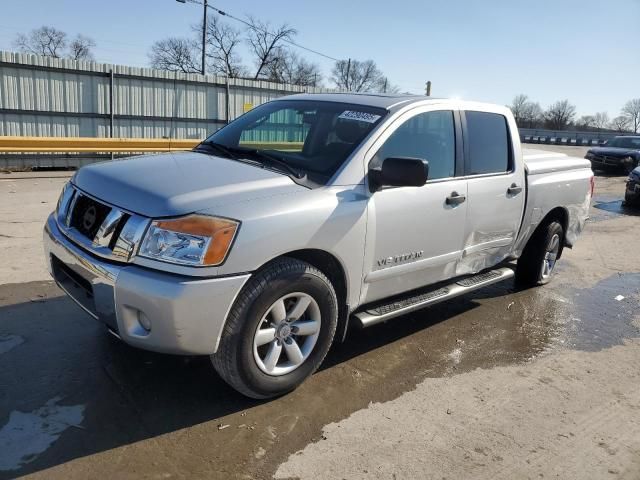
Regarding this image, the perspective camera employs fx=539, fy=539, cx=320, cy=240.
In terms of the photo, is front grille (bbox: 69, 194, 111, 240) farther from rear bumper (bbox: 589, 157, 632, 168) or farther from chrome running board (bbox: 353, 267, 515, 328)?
rear bumper (bbox: 589, 157, 632, 168)

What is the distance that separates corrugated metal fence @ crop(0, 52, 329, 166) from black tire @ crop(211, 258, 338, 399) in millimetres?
12728

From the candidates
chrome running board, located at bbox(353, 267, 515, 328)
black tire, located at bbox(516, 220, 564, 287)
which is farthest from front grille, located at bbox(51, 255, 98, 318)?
black tire, located at bbox(516, 220, 564, 287)

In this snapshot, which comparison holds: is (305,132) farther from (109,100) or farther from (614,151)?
(614,151)

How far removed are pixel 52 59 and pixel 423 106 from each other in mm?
12524

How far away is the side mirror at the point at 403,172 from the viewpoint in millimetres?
3279

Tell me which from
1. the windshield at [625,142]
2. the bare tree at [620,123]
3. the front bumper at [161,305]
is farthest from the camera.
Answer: the bare tree at [620,123]

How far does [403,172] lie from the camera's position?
3293 mm

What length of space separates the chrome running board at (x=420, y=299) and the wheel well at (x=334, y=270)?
0.43 feet

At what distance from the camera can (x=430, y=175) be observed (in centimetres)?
Answer: 396

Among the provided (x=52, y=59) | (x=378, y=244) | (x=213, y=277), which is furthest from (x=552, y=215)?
(x=52, y=59)

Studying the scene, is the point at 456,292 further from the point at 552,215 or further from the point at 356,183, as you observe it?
the point at 552,215

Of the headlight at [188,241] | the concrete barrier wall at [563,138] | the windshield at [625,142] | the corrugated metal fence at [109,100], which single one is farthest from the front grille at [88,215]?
the concrete barrier wall at [563,138]

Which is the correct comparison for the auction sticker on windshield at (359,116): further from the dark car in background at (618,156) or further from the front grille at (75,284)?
the dark car in background at (618,156)

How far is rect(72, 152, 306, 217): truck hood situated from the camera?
284cm
